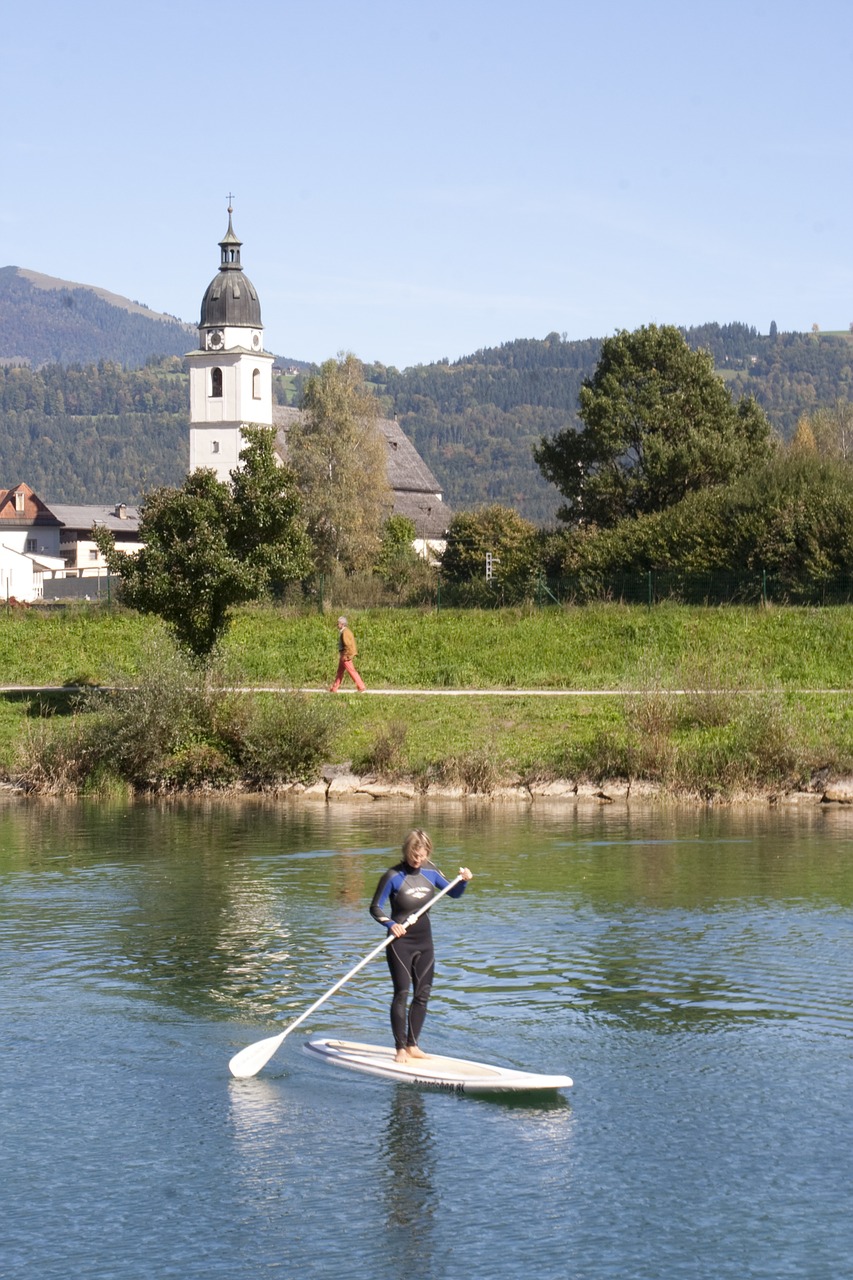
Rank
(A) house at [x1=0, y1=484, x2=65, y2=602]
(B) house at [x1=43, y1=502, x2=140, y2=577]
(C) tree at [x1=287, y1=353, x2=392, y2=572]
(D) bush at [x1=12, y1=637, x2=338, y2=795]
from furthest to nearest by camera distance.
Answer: (B) house at [x1=43, y1=502, x2=140, y2=577], (A) house at [x1=0, y1=484, x2=65, y2=602], (C) tree at [x1=287, y1=353, x2=392, y2=572], (D) bush at [x1=12, y1=637, x2=338, y2=795]

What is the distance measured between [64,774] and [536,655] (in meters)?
15.1

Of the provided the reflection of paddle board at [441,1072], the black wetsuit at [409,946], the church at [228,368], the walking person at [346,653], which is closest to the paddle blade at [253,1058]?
the reflection of paddle board at [441,1072]

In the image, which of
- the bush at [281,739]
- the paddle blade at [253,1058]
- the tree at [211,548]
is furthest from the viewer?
the tree at [211,548]

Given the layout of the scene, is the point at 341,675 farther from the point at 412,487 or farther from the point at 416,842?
the point at 412,487

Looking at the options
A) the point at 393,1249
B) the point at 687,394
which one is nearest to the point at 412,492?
the point at 687,394

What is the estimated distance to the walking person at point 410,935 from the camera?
46.9 feet

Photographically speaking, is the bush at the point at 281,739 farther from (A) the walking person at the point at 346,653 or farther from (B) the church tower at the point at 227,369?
(B) the church tower at the point at 227,369

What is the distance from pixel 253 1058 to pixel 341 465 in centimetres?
7287

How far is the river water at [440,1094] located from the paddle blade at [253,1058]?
0.45 feet

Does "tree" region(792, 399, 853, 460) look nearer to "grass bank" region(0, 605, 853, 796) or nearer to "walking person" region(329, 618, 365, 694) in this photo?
"grass bank" region(0, 605, 853, 796)

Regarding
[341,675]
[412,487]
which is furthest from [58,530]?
[341,675]

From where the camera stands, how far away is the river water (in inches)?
436

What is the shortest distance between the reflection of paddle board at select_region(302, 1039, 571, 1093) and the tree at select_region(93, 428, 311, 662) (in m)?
23.1

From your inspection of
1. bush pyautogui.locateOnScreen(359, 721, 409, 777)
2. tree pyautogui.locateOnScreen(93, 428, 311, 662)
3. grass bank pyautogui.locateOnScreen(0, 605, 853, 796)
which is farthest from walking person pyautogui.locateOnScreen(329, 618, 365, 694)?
bush pyautogui.locateOnScreen(359, 721, 409, 777)
